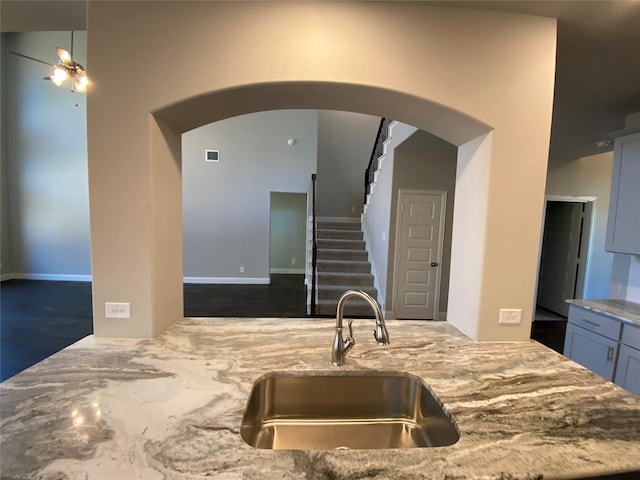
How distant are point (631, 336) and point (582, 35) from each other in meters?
2.20

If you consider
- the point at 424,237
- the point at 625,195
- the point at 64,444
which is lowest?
the point at 64,444

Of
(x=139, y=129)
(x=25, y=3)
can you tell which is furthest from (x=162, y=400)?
(x=25, y=3)

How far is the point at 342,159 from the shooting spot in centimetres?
770

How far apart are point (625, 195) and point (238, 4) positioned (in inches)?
137

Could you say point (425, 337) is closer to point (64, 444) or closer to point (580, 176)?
point (64, 444)

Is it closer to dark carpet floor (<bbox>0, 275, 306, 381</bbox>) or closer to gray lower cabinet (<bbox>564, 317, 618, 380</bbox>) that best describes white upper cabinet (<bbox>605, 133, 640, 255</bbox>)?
gray lower cabinet (<bbox>564, 317, 618, 380</bbox>)

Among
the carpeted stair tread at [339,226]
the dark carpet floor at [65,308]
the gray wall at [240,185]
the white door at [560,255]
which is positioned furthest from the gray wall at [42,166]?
the white door at [560,255]

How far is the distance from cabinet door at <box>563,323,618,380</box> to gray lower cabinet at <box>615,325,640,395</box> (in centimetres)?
5

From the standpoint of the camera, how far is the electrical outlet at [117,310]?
1.59 metres

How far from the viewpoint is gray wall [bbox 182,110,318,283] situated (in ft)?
21.5

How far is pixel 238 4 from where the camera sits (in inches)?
59.2

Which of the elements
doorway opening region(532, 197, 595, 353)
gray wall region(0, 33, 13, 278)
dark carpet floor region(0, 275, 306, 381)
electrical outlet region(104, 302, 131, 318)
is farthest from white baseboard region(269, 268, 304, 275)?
electrical outlet region(104, 302, 131, 318)

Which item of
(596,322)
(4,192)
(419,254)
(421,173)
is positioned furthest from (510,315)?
(4,192)

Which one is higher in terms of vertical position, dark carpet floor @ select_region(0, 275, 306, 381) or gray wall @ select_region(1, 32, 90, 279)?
gray wall @ select_region(1, 32, 90, 279)
